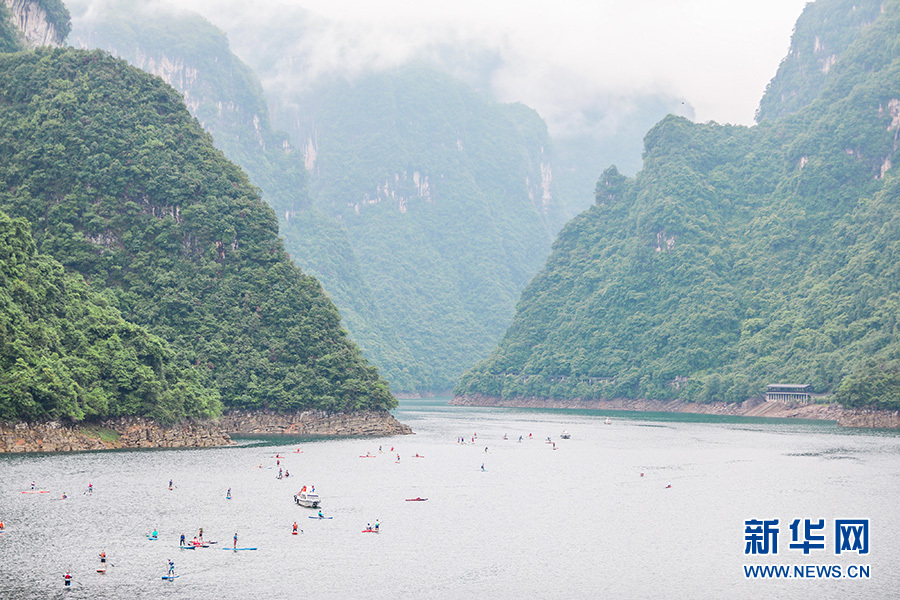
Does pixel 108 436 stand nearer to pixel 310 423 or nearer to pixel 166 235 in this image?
pixel 310 423

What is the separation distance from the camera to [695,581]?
73938 millimetres

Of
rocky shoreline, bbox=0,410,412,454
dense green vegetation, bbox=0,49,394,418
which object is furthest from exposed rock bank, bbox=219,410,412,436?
dense green vegetation, bbox=0,49,394,418

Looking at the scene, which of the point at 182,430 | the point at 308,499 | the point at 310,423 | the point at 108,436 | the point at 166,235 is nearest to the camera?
the point at 308,499

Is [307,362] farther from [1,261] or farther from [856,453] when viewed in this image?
[856,453]

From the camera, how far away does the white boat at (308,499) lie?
10025cm

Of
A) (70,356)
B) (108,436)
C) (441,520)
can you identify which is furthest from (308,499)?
(70,356)

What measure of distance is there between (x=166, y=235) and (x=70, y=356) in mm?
47717

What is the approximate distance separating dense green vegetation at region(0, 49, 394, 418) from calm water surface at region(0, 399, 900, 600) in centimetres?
2516

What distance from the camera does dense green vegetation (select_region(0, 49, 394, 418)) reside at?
172000 mm

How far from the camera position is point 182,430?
146m

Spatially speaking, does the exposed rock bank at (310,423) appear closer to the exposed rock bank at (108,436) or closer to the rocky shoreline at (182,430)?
the rocky shoreline at (182,430)

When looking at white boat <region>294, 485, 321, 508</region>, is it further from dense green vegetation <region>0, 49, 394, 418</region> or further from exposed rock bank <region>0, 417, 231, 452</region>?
dense green vegetation <region>0, 49, 394, 418</region>

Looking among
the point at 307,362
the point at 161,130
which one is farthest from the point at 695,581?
the point at 161,130

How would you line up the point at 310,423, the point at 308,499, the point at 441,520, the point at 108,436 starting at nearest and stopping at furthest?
the point at 441,520 → the point at 308,499 → the point at 108,436 → the point at 310,423
